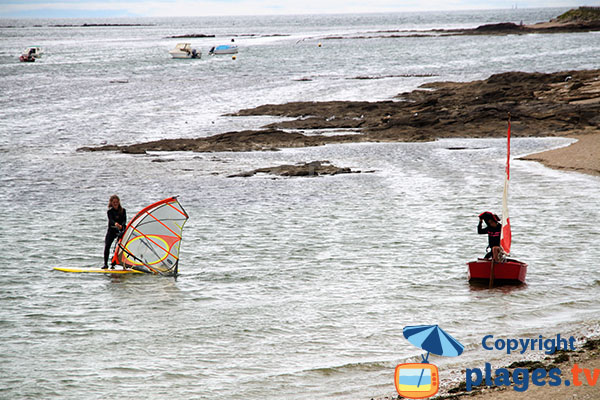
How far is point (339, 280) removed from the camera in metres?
17.8

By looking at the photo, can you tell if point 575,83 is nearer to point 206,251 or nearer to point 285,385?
point 206,251

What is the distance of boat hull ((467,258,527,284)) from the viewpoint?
16.4 m

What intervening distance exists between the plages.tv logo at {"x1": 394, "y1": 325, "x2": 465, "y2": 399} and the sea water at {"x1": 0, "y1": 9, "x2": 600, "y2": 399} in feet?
3.32

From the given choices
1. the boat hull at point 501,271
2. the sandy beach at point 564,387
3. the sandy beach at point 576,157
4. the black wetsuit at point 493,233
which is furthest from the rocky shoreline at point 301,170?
Answer: the sandy beach at point 564,387

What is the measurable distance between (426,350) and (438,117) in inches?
1359

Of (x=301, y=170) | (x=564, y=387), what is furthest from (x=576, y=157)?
(x=564, y=387)

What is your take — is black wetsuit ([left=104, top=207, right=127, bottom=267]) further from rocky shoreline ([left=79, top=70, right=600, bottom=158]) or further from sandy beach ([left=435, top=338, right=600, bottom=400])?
rocky shoreline ([left=79, top=70, right=600, bottom=158])

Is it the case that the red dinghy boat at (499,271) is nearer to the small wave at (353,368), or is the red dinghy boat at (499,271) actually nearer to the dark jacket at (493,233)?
the dark jacket at (493,233)

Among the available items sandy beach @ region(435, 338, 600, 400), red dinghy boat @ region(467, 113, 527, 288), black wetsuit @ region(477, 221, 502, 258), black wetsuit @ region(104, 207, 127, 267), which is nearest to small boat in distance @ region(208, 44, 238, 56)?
black wetsuit @ region(104, 207, 127, 267)

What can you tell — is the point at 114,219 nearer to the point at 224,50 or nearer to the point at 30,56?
the point at 30,56

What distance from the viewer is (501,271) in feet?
54.2

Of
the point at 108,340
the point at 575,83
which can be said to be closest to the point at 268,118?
the point at 575,83

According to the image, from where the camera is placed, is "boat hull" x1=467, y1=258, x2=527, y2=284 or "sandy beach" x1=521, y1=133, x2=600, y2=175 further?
"sandy beach" x1=521, y1=133, x2=600, y2=175

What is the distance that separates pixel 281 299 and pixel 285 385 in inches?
182
